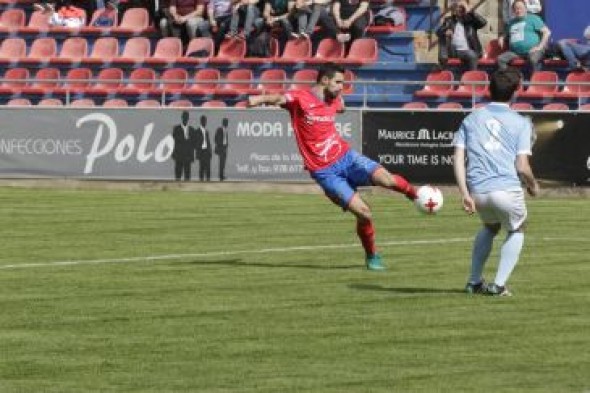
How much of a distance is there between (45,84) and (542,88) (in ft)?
38.5

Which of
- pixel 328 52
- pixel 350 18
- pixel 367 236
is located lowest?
pixel 328 52

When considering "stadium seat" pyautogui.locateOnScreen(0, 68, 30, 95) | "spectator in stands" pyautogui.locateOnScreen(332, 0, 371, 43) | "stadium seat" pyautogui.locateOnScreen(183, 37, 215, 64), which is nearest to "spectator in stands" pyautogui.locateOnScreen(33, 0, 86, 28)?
"stadium seat" pyautogui.locateOnScreen(0, 68, 30, 95)

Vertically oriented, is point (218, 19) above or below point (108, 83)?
above

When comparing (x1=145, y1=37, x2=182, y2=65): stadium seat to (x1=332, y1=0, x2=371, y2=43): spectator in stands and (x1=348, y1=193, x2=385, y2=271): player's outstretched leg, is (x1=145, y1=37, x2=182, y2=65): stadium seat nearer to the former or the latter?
(x1=332, y1=0, x2=371, y2=43): spectator in stands

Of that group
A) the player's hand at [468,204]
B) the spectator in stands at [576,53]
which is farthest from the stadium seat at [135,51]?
the player's hand at [468,204]

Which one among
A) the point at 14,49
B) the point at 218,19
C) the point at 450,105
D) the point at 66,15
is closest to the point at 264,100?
the point at 450,105

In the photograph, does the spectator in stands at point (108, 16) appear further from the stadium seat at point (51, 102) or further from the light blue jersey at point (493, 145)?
the light blue jersey at point (493, 145)

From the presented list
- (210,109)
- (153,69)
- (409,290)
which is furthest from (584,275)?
(153,69)

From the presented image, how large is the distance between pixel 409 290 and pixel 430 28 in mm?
22759

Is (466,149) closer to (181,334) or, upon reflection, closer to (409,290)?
(409,290)

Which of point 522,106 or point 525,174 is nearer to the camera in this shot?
point 525,174

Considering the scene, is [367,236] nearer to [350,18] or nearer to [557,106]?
[557,106]

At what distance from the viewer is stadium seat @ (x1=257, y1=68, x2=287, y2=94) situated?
3747 cm

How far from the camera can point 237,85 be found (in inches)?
1545
